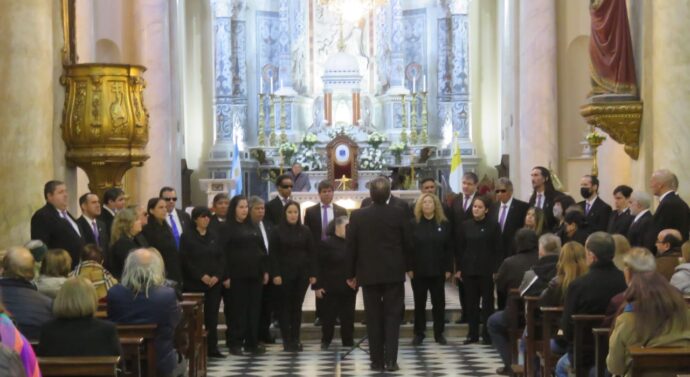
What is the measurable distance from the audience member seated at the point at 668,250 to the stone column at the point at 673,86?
2351 millimetres

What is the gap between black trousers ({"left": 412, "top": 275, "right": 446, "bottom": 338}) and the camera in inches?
584

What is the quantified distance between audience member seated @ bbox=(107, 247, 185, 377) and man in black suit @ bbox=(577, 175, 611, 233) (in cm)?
580

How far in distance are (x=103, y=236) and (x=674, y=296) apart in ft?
21.6

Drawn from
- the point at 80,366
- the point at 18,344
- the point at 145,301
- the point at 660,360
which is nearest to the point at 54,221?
the point at 145,301

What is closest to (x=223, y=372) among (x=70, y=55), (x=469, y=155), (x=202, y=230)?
(x=202, y=230)

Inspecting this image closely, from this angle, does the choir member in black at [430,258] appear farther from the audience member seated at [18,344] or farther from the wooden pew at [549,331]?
the audience member seated at [18,344]

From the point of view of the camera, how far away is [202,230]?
13797 mm

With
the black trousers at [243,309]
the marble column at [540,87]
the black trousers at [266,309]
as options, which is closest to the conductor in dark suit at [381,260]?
the black trousers at [243,309]

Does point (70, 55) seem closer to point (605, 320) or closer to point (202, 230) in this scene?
point (202, 230)

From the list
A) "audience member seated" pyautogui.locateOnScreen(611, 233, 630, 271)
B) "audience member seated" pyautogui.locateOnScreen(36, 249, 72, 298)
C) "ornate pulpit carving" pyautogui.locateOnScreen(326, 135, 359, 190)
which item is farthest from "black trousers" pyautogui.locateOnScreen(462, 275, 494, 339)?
"ornate pulpit carving" pyautogui.locateOnScreen(326, 135, 359, 190)

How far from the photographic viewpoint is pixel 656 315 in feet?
25.1

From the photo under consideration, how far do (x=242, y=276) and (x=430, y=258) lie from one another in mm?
2024

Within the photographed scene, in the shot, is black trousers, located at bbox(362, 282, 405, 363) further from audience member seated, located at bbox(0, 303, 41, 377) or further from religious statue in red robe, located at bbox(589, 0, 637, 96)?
audience member seated, located at bbox(0, 303, 41, 377)

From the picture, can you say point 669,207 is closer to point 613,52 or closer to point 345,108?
point 613,52
